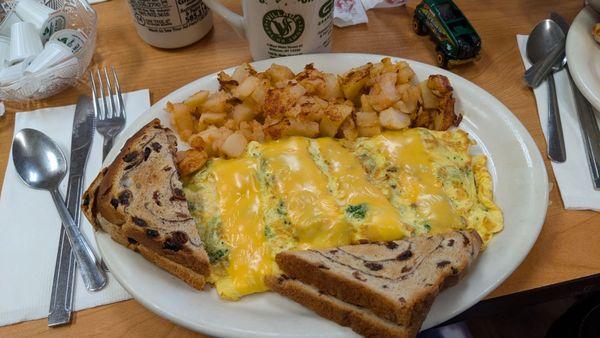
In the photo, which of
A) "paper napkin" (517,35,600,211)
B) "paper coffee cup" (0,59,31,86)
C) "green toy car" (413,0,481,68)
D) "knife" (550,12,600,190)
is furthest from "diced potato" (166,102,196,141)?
"knife" (550,12,600,190)

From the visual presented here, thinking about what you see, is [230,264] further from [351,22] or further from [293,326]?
[351,22]

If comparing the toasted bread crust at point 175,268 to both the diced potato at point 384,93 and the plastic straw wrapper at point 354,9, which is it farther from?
the plastic straw wrapper at point 354,9

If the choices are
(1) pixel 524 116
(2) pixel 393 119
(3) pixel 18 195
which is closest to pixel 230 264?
(2) pixel 393 119

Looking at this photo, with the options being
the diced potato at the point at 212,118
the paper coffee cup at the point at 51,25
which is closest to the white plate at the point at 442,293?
the diced potato at the point at 212,118

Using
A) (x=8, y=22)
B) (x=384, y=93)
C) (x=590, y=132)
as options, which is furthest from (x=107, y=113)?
(x=590, y=132)

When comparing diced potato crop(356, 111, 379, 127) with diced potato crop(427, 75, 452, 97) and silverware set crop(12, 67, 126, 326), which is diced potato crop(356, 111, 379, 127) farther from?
silverware set crop(12, 67, 126, 326)

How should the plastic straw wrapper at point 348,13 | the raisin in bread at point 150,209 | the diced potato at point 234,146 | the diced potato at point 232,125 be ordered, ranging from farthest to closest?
the plastic straw wrapper at point 348,13 < the diced potato at point 232,125 < the diced potato at point 234,146 < the raisin in bread at point 150,209

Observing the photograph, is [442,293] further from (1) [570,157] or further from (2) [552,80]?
(2) [552,80]
